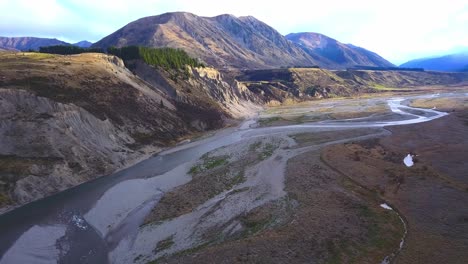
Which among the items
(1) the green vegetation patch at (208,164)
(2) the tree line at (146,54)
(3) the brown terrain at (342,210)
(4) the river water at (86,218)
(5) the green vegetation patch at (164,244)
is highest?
(2) the tree line at (146,54)

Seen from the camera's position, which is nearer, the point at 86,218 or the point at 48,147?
the point at 86,218

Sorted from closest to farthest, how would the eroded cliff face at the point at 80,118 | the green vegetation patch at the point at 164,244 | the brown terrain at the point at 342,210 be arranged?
the brown terrain at the point at 342,210 < the green vegetation patch at the point at 164,244 < the eroded cliff face at the point at 80,118

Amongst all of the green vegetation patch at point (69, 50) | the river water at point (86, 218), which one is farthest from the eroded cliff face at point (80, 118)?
the green vegetation patch at point (69, 50)

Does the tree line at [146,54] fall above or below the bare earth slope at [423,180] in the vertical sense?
above

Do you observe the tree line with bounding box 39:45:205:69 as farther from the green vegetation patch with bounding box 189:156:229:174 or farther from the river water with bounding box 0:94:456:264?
the green vegetation patch with bounding box 189:156:229:174

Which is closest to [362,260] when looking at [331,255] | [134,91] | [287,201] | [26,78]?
[331,255]

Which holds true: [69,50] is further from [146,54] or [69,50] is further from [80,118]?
[80,118]

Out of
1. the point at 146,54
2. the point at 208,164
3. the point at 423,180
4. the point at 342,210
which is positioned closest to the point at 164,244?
the point at 342,210

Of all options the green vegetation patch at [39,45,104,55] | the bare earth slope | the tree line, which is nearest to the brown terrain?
the bare earth slope

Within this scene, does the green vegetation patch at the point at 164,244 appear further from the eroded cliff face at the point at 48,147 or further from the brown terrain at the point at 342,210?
the eroded cliff face at the point at 48,147
